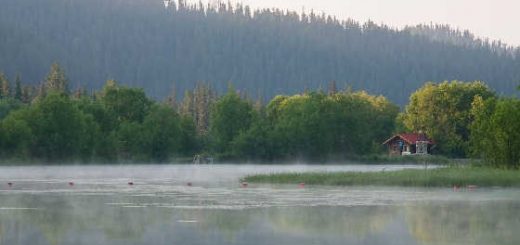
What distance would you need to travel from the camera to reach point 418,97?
14875 centimetres

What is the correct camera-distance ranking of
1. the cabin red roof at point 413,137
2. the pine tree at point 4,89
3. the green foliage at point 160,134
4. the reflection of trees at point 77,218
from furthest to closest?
1. the pine tree at point 4,89
2. the cabin red roof at point 413,137
3. the green foliage at point 160,134
4. the reflection of trees at point 77,218

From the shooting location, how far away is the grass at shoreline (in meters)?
65.0

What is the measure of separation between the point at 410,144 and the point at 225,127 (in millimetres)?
28248

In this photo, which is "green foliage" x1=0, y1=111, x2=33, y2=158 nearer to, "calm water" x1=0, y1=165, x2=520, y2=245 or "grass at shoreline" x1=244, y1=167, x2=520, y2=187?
"grass at shoreline" x1=244, y1=167, x2=520, y2=187

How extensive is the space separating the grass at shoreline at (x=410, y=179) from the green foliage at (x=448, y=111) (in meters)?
73.8

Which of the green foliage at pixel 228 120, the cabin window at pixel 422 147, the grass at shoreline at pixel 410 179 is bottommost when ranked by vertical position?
the grass at shoreline at pixel 410 179

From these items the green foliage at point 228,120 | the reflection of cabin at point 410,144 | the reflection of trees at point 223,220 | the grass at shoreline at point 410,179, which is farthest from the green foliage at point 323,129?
the reflection of trees at point 223,220

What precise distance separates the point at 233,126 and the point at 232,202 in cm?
11217

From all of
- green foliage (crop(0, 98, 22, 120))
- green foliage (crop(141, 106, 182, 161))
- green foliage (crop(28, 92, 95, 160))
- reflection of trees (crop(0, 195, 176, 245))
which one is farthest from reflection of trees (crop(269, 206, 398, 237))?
green foliage (crop(0, 98, 22, 120))

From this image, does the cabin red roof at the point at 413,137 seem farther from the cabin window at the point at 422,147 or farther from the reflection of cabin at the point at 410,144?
the cabin window at the point at 422,147

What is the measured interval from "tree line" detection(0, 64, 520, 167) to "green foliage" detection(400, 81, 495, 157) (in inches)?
5.6

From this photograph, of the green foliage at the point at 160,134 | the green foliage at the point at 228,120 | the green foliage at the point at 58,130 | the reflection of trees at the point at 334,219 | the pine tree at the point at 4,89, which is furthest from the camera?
the pine tree at the point at 4,89

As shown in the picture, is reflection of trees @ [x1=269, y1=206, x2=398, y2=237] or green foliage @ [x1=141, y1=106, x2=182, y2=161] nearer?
reflection of trees @ [x1=269, y1=206, x2=398, y2=237]

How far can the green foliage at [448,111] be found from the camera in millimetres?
144625
